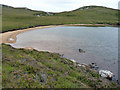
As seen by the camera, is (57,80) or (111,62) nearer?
(57,80)

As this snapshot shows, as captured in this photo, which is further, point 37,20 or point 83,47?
point 37,20

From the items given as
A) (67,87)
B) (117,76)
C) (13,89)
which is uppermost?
(13,89)

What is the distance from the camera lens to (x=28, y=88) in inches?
396

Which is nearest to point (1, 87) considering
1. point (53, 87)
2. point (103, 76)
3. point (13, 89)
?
point (13, 89)

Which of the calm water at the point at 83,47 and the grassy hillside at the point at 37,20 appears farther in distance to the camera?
the grassy hillside at the point at 37,20

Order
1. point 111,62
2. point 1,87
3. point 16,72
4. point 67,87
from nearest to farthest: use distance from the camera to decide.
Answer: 1. point 1,87
2. point 67,87
3. point 16,72
4. point 111,62

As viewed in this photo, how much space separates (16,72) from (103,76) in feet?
43.1

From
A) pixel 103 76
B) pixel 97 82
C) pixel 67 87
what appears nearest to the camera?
pixel 67 87

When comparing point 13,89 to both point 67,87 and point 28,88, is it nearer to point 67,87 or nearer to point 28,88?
point 28,88

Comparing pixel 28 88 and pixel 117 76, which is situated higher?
pixel 28 88

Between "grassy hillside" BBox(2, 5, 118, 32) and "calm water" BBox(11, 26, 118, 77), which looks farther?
"grassy hillside" BBox(2, 5, 118, 32)

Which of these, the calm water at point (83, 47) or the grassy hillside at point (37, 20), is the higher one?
the grassy hillside at point (37, 20)

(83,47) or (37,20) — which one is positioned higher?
(37,20)

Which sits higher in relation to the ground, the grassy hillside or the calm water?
the grassy hillside
